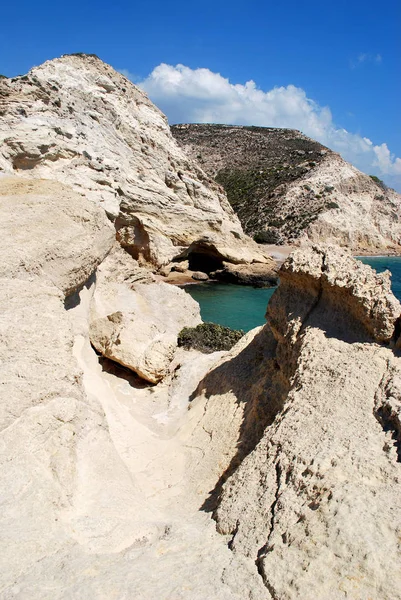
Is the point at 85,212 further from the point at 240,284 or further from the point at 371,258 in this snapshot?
the point at 371,258

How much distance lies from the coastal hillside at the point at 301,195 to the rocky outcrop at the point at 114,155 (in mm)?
21423

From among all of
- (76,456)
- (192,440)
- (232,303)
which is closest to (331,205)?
(232,303)

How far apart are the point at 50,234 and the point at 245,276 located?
84.2 ft

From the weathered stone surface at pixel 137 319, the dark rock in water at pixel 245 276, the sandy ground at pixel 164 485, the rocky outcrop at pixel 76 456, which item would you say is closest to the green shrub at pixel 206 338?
the weathered stone surface at pixel 137 319

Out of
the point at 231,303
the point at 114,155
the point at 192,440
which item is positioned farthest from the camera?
the point at 231,303

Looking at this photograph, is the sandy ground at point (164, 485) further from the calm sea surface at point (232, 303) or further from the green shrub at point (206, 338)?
the calm sea surface at point (232, 303)

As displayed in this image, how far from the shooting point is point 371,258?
5069 cm

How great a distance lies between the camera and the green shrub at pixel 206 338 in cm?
1201

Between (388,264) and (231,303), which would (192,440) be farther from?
(388,264)

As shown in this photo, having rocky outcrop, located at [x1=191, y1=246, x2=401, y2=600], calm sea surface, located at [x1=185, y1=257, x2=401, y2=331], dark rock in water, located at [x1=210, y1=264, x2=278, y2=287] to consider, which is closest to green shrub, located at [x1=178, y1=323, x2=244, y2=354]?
rocky outcrop, located at [x1=191, y1=246, x2=401, y2=600]

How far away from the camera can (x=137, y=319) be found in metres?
11.4

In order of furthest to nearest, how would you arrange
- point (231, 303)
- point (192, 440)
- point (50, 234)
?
point (231, 303) → point (50, 234) → point (192, 440)

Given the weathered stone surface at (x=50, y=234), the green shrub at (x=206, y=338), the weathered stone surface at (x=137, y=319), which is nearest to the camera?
the weathered stone surface at (x=50, y=234)

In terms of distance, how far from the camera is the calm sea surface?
2369 cm
